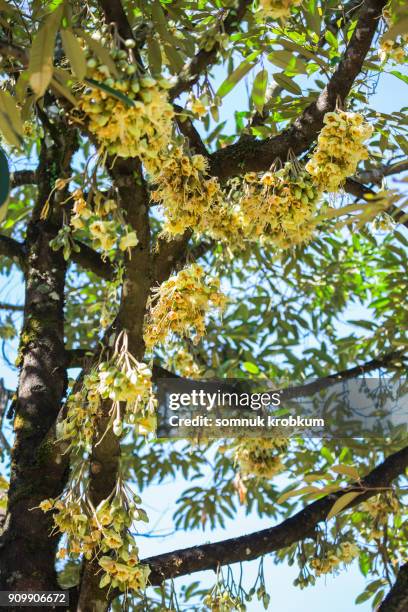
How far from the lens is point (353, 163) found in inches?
94.4

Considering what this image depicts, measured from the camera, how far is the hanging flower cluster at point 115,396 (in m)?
2.10

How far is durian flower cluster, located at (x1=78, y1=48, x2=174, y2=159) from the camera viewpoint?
1.86m

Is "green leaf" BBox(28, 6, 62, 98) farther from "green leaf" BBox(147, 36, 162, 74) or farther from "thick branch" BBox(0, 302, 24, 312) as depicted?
"thick branch" BBox(0, 302, 24, 312)

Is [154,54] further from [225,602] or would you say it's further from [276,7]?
[225,602]

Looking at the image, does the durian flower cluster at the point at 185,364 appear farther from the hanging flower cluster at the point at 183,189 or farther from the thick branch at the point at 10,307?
the hanging flower cluster at the point at 183,189

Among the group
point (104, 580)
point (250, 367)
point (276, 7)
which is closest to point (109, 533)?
point (104, 580)

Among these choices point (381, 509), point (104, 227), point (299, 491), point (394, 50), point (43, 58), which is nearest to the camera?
point (43, 58)

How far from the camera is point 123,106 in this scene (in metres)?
1.86

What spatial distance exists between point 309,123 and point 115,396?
1098 millimetres

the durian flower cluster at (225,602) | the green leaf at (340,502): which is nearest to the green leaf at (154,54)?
the green leaf at (340,502)

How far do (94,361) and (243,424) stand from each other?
1125mm

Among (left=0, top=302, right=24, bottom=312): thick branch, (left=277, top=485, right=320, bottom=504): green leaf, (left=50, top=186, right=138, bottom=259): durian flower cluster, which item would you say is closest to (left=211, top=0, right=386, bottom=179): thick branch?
(left=50, top=186, right=138, bottom=259): durian flower cluster

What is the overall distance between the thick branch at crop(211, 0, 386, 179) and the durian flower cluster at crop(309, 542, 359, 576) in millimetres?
1439

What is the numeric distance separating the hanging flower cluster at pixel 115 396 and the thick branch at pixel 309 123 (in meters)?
0.75
